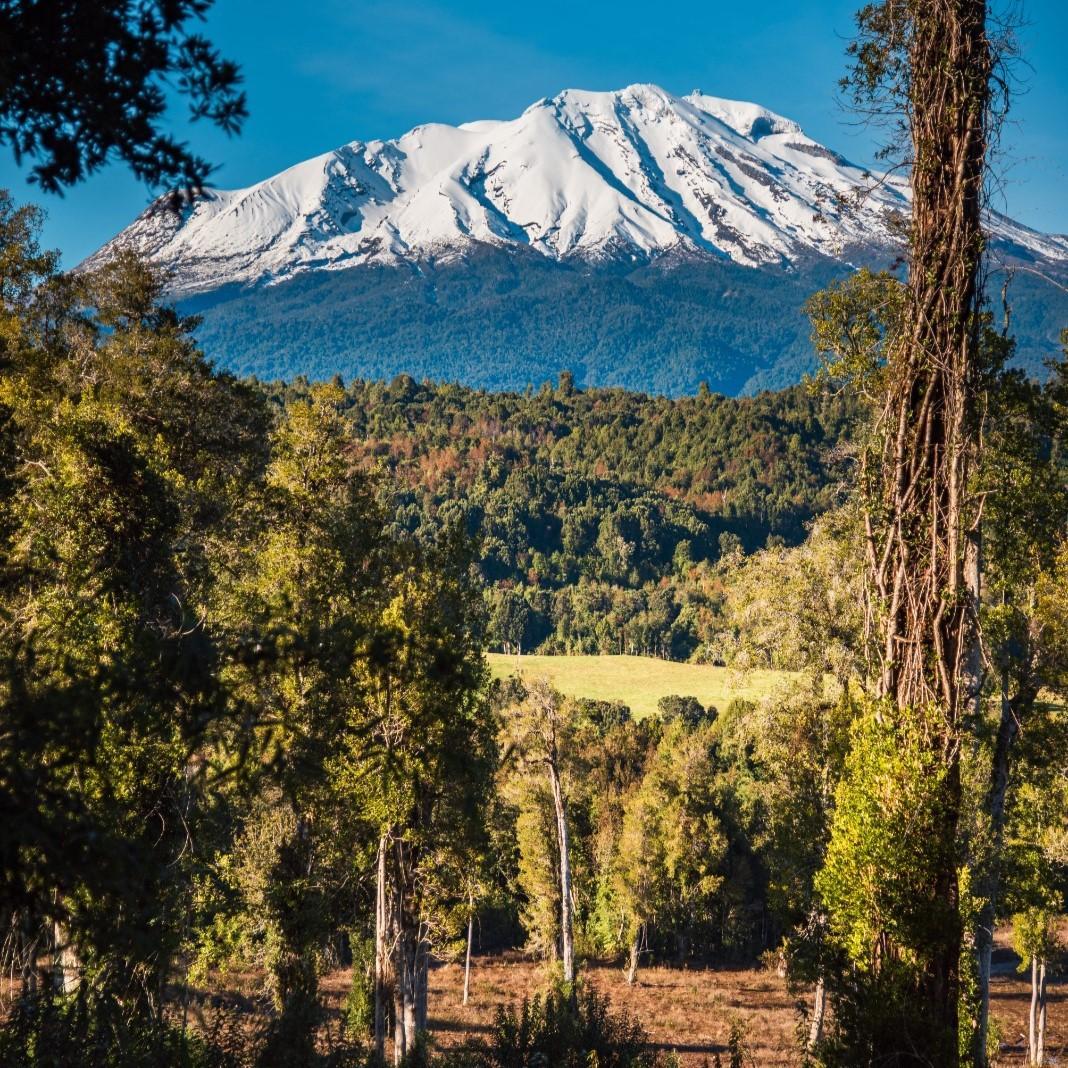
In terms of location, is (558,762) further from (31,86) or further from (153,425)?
(31,86)

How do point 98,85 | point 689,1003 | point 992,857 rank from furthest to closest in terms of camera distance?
point 689,1003 → point 992,857 → point 98,85

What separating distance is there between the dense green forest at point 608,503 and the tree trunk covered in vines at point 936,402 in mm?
107673

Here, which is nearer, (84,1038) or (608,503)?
(84,1038)

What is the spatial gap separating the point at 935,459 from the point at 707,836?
3929 cm

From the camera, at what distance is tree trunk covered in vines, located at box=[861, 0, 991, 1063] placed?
24.4ft

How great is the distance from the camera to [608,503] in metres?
169

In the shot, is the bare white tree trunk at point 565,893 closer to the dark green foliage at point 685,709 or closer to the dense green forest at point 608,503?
the dark green foliage at point 685,709

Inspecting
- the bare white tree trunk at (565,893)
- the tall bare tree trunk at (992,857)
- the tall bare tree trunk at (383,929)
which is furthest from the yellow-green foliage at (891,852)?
the bare white tree trunk at (565,893)

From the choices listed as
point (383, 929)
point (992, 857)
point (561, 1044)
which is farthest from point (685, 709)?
point (992, 857)

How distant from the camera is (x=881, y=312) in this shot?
8969 mm

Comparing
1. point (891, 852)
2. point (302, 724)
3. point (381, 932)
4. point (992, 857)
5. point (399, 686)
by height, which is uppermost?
point (399, 686)

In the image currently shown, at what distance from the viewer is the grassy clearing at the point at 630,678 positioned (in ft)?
262

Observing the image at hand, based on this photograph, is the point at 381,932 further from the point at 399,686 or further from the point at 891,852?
the point at 891,852

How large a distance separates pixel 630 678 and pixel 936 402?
3373 inches
